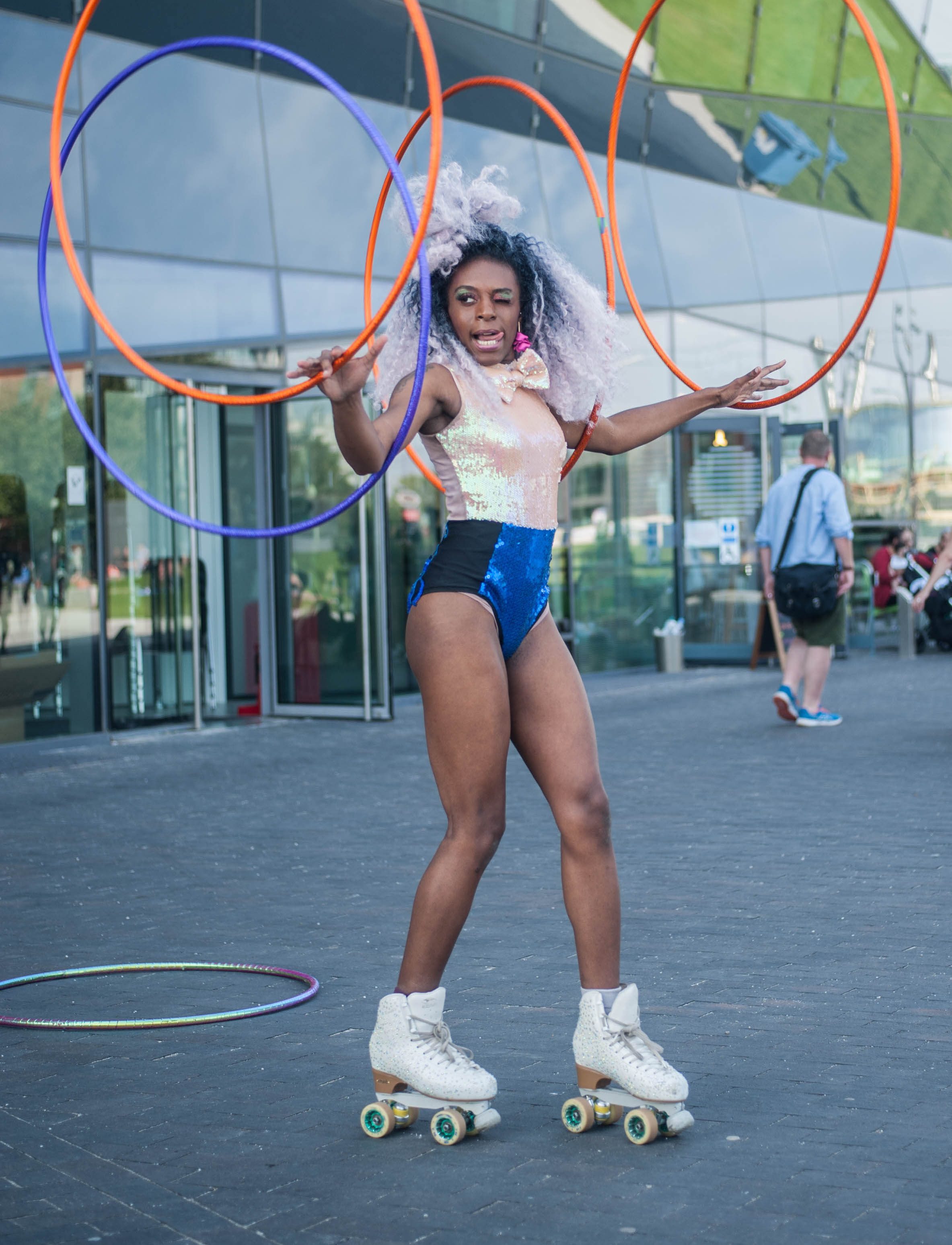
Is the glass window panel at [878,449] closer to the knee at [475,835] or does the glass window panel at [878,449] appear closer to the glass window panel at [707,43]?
the glass window panel at [707,43]

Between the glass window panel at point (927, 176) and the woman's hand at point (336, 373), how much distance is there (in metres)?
22.6

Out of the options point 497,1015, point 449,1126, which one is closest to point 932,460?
point 497,1015

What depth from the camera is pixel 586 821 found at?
379 cm

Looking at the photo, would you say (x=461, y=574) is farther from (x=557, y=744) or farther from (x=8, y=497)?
(x=8, y=497)

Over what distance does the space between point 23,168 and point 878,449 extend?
50.2 feet

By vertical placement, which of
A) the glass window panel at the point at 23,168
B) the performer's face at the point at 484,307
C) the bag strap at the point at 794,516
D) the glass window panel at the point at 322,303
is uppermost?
the glass window panel at the point at 23,168

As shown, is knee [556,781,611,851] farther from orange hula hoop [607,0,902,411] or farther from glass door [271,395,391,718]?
glass door [271,395,391,718]

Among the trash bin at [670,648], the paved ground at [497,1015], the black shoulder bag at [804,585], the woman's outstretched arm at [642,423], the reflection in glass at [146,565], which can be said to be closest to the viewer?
the paved ground at [497,1015]

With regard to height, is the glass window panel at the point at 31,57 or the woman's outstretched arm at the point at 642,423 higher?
the glass window panel at the point at 31,57

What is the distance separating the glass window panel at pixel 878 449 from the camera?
931 inches

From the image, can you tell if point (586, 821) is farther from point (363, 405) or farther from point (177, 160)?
point (177, 160)

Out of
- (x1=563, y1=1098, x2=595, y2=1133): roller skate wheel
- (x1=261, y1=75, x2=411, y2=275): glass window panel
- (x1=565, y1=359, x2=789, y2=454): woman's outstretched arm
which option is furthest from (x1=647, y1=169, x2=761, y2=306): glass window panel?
(x1=563, y1=1098, x2=595, y2=1133): roller skate wheel

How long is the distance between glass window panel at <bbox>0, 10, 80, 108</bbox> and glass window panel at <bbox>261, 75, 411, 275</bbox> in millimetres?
2485

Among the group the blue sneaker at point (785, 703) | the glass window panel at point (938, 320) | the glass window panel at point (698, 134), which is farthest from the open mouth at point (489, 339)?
the glass window panel at point (938, 320)
